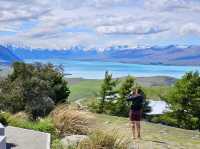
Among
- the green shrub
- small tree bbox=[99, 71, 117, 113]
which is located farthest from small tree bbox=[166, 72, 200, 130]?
the green shrub

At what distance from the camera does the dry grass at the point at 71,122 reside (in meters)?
17.1

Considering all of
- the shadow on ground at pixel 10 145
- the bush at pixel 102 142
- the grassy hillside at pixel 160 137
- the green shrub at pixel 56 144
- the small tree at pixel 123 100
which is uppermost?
the bush at pixel 102 142

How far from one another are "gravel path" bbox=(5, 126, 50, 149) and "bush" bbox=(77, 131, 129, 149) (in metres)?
1.08

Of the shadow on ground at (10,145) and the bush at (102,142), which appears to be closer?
the bush at (102,142)

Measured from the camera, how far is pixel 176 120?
170 feet

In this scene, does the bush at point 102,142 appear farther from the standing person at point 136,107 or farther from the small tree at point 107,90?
the small tree at point 107,90

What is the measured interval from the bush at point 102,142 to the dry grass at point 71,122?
332 cm

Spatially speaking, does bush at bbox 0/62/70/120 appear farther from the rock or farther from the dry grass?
the rock

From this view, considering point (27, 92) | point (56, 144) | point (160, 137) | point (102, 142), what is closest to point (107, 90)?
point (27, 92)

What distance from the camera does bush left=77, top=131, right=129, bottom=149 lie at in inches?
513

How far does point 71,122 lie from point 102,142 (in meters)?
4.13

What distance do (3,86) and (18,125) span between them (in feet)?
33.3

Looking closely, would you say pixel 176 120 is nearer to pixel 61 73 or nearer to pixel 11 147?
pixel 61 73

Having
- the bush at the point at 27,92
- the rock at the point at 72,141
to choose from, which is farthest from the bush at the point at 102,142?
the bush at the point at 27,92
